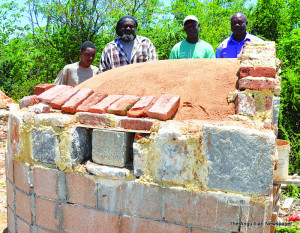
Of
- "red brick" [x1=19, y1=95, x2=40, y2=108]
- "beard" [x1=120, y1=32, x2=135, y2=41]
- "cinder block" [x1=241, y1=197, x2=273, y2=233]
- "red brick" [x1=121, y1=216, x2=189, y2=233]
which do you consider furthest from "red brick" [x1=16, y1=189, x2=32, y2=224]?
"beard" [x1=120, y1=32, x2=135, y2=41]

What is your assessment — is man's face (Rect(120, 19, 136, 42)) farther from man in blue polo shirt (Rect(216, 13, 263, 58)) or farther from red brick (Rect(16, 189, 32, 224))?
red brick (Rect(16, 189, 32, 224))

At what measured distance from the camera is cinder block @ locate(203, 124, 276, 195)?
1.61m

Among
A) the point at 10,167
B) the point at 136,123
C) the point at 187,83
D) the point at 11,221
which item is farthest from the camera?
the point at 11,221

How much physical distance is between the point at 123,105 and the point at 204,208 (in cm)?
82

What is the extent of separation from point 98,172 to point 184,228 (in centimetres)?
64

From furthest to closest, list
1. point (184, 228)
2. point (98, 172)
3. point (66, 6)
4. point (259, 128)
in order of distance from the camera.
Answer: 1. point (66, 6)
2. point (98, 172)
3. point (184, 228)
4. point (259, 128)

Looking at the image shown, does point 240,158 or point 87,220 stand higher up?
point 240,158

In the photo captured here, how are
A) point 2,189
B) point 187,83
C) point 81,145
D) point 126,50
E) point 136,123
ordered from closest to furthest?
point 136,123 < point 81,145 < point 187,83 < point 126,50 < point 2,189

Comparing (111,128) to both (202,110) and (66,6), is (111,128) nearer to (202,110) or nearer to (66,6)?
(202,110)

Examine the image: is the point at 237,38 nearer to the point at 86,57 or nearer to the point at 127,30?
the point at 127,30

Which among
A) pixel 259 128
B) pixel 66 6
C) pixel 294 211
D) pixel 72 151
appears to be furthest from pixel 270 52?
pixel 66 6

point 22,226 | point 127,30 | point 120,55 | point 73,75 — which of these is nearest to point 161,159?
point 22,226

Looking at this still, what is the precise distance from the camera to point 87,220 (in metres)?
2.02

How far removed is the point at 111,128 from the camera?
74.9 inches
